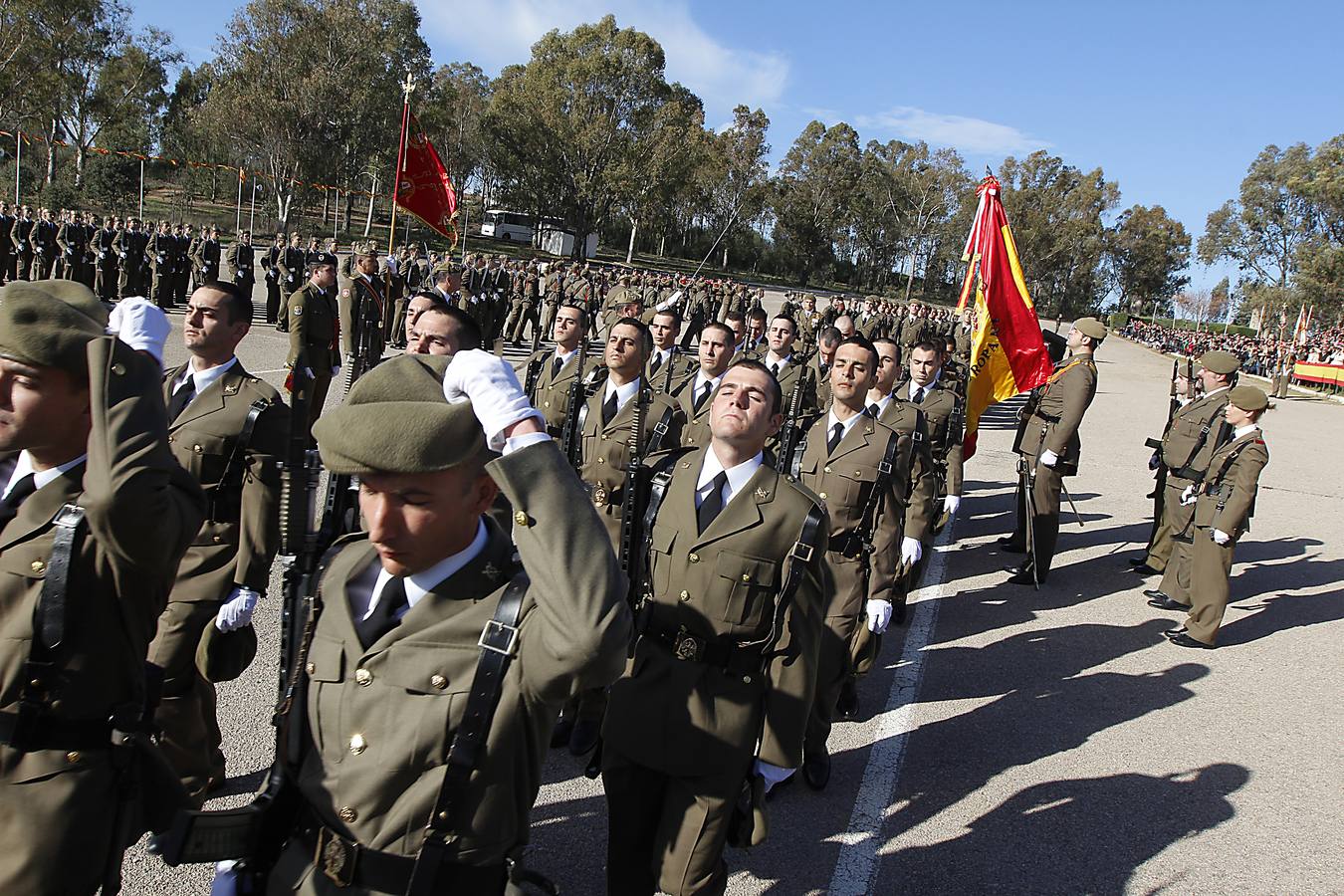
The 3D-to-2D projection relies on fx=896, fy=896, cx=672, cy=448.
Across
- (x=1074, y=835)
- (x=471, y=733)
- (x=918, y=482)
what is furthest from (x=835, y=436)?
(x=471, y=733)

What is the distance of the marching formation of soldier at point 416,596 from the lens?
69.7 inches

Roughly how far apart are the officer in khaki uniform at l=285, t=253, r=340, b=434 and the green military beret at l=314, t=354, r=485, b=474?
29.8 feet

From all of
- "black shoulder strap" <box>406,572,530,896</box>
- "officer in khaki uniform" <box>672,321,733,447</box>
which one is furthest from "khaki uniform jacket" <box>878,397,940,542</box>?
"black shoulder strap" <box>406,572,530,896</box>

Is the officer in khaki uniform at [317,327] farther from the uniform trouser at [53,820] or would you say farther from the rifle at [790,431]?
the uniform trouser at [53,820]

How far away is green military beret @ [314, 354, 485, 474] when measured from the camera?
1.72 m

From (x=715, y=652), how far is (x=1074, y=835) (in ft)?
8.03

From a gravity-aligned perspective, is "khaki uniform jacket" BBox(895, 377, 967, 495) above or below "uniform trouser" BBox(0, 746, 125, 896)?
above

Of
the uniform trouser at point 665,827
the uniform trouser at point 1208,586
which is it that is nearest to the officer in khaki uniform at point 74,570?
the uniform trouser at point 665,827

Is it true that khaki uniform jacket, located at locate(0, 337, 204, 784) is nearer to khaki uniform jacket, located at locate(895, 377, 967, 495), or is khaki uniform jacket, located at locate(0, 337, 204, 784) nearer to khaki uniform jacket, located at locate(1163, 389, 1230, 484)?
khaki uniform jacket, located at locate(895, 377, 967, 495)

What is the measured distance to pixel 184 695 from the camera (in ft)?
11.4

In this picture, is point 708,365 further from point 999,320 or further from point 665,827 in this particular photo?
point 665,827

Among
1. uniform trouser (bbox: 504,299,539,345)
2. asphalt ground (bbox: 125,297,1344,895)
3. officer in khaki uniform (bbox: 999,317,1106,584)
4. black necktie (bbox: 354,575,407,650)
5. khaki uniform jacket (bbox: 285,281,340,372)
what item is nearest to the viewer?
black necktie (bbox: 354,575,407,650)

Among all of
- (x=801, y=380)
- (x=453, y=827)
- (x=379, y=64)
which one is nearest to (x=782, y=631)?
(x=453, y=827)

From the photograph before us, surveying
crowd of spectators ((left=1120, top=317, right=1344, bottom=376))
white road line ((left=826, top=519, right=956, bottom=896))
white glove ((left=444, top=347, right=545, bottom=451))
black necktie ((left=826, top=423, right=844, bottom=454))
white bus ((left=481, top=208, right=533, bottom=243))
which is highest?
white bus ((left=481, top=208, right=533, bottom=243))
